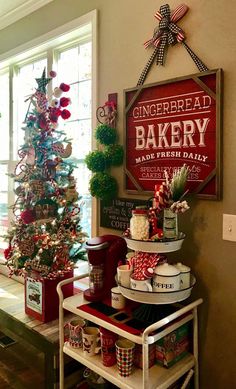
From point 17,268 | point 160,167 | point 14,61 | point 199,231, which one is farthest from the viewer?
point 14,61

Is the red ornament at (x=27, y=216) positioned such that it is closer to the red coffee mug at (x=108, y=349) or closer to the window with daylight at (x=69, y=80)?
the window with daylight at (x=69, y=80)

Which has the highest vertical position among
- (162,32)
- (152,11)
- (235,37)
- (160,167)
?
(152,11)

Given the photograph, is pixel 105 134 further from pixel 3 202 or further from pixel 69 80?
pixel 3 202

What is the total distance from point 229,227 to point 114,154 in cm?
78

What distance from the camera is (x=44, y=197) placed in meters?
2.07

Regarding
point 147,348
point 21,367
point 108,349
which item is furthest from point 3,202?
point 147,348

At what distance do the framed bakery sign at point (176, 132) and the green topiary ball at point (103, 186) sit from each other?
90 millimetres

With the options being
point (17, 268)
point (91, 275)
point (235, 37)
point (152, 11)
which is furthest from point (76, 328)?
point (152, 11)

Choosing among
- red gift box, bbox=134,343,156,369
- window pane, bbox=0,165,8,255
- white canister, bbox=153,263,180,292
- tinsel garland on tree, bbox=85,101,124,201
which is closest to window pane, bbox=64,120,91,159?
tinsel garland on tree, bbox=85,101,124,201

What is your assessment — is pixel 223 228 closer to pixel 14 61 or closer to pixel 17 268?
pixel 17 268

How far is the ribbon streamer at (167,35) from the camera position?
1604 millimetres

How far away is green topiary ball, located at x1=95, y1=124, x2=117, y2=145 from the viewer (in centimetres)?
191

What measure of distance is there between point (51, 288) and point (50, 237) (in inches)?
13.2

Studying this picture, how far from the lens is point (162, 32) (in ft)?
5.53
